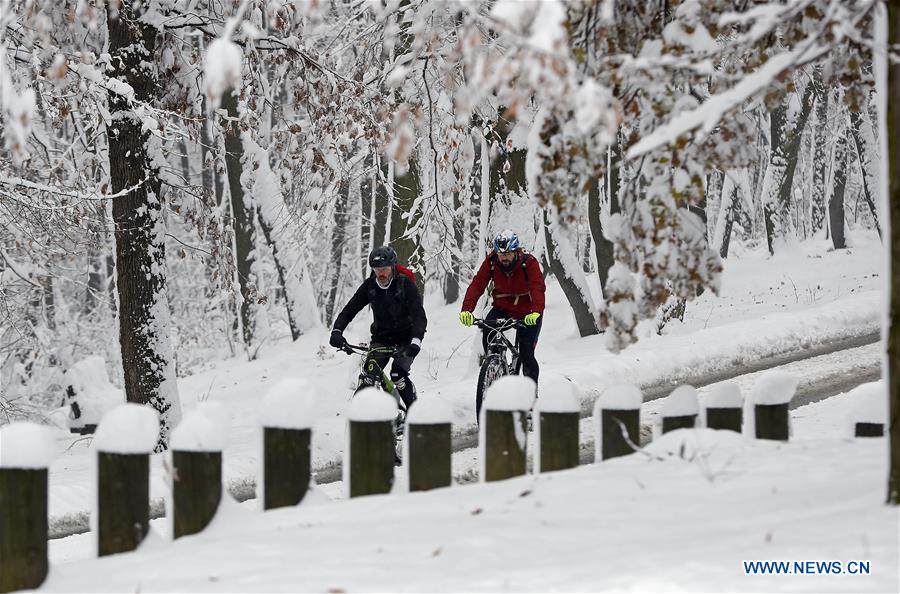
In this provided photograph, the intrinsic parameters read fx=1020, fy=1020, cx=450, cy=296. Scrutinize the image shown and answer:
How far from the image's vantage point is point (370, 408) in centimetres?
364

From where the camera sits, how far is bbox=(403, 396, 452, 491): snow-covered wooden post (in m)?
3.75

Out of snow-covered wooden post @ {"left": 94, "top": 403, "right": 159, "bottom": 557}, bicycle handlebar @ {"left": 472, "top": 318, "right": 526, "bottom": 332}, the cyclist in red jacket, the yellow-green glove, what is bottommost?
snow-covered wooden post @ {"left": 94, "top": 403, "right": 159, "bottom": 557}

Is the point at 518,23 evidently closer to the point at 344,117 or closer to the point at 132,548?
the point at 132,548

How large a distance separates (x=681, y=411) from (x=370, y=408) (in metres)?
1.49

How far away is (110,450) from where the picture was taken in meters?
3.35

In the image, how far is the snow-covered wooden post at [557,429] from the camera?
399cm

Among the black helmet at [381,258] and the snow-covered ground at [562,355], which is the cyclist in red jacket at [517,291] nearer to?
the snow-covered ground at [562,355]

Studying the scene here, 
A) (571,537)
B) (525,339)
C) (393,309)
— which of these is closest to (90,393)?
(393,309)

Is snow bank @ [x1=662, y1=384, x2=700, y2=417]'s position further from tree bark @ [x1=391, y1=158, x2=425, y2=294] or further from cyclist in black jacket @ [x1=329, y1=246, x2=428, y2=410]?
tree bark @ [x1=391, y1=158, x2=425, y2=294]

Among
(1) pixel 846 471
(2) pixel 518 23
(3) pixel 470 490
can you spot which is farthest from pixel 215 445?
(1) pixel 846 471

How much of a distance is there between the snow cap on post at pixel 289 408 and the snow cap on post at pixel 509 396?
2.27 ft

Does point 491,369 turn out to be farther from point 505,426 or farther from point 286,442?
point 286,442

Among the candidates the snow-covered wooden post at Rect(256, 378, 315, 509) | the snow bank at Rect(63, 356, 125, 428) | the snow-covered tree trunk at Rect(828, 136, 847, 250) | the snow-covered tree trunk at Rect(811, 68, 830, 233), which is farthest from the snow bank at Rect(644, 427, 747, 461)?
the snow-covered tree trunk at Rect(828, 136, 847, 250)

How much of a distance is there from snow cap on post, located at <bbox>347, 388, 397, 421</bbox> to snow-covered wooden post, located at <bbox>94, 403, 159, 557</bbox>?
0.70 meters
